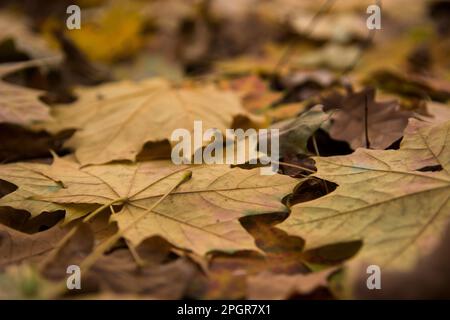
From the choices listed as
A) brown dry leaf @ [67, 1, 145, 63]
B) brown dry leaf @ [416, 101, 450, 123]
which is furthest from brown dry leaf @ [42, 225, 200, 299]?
brown dry leaf @ [67, 1, 145, 63]

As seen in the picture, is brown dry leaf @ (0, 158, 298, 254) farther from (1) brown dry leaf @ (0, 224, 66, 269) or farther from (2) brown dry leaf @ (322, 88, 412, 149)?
(2) brown dry leaf @ (322, 88, 412, 149)

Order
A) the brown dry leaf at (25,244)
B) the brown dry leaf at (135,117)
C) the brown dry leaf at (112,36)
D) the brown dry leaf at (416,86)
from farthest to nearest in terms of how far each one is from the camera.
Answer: the brown dry leaf at (112,36)
the brown dry leaf at (416,86)
the brown dry leaf at (135,117)
the brown dry leaf at (25,244)

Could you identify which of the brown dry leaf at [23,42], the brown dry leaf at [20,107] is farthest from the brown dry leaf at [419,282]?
the brown dry leaf at [23,42]

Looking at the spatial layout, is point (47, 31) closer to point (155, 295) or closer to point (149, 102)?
point (149, 102)

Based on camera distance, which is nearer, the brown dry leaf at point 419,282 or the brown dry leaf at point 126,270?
the brown dry leaf at point 419,282

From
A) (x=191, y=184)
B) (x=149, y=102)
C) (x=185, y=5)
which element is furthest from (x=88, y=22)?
(x=191, y=184)

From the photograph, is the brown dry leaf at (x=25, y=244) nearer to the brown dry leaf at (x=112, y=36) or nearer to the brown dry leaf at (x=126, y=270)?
the brown dry leaf at (x=126, y=270)
